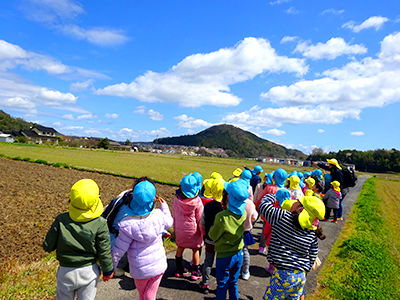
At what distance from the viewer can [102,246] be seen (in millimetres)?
2473

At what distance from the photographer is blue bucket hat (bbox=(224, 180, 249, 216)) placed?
3031mm

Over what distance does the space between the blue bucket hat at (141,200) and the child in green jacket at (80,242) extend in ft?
1.13

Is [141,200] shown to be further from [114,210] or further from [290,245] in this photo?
[290,245]

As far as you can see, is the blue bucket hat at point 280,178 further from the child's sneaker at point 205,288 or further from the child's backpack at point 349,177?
the child's backpack at point 349,177

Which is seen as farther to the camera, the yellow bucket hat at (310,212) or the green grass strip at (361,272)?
the green grass strip at (361,272)

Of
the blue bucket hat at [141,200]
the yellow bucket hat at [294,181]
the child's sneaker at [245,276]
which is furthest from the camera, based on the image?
the yellow bucket hat at [294,181]

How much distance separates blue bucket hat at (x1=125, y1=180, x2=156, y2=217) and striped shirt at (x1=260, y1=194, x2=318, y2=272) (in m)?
1.50

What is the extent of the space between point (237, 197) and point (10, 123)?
105 metres

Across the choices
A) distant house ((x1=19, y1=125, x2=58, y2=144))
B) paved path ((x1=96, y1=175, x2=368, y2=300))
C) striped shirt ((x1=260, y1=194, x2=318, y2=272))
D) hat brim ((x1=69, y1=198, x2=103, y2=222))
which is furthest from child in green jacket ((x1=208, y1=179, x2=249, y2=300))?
distant house ((x1=19, y1=125, x2=58, y2=144))

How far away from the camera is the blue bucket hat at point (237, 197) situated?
3.03 meters

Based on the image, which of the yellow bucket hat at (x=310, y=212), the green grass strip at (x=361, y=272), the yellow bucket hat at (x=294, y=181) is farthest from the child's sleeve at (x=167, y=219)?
the yellow bucket hat at (x=294, y=181)

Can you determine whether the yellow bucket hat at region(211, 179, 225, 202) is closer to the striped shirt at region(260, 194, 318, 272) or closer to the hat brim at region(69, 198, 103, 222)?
the striped shirt at region(260, 194, 318, 272)

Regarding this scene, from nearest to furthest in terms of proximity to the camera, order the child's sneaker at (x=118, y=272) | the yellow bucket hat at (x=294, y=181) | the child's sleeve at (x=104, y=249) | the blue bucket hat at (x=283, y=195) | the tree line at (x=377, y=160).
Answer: the child's sleeve at (x=104, y=249) → the child's sneaker at (x=118, y=272) → the blue bucket hat at (x=283, y=195) → the yellow bucket hat at (x=294, y=181) → the tree line at (x=377, y=160)

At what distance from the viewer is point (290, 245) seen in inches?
113
